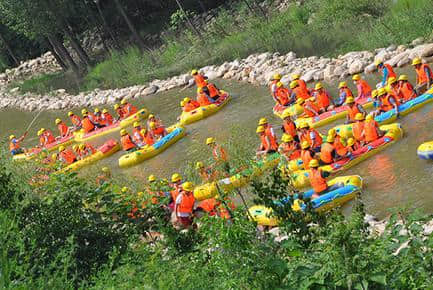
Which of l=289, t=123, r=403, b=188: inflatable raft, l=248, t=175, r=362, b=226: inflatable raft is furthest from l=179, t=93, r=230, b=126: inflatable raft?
l=248, t=175, r=362, b=226: inflatable raft

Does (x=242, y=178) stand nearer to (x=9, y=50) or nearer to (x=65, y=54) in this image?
(x=65, y=54)

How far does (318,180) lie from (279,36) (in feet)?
54.5

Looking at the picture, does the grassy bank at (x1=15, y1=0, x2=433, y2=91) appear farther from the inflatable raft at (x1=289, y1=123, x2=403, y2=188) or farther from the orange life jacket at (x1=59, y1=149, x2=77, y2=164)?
the orange life jacket at (x1=59, y1=149, x2=77, y2=164)

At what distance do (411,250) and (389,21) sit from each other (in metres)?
18.8

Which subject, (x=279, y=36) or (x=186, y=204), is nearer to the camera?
(x=186, y=204)

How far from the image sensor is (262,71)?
26281 mm

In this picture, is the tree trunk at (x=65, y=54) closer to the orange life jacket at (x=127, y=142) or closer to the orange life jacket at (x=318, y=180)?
the orange life jacket at (x=127, y=142)

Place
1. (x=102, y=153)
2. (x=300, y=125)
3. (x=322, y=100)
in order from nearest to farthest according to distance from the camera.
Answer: (x=300, y=125), (x=322, y=100), (x=102, y=153)

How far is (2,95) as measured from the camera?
4709 cm

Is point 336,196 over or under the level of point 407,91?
over

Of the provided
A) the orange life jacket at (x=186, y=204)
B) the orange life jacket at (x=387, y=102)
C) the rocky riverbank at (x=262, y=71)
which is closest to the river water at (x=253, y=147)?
the orange life jacket at (x=387, y=102)

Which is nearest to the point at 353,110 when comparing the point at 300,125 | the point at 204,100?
the point at 300,125

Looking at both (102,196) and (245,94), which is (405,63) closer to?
(245,94)

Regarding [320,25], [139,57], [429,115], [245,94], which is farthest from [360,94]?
[139,57]
